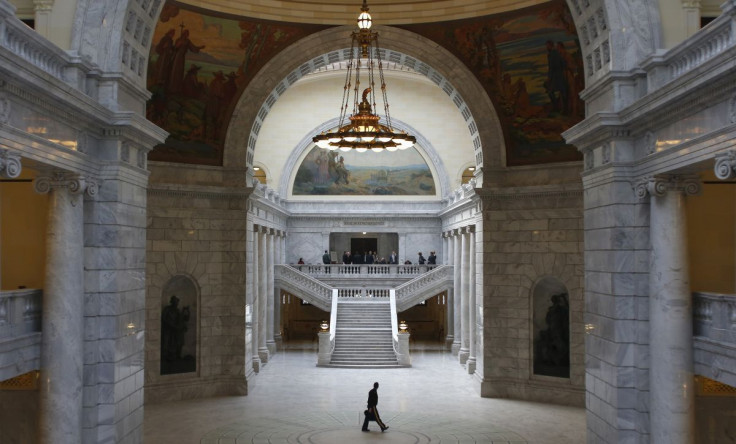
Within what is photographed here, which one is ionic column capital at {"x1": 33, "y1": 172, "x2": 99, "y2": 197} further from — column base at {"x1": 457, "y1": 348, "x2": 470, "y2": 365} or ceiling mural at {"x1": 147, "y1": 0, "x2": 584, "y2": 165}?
column base at {"x1": 457, "y1": 348, "x2": 470, "y2": 365}

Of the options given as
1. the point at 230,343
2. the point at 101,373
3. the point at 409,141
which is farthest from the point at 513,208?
the point at 101,373

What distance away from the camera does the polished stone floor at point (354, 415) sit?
732 inches

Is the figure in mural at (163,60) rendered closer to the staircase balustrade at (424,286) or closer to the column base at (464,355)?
the column base at (464,355)

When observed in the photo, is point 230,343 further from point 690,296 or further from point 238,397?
point 690,296

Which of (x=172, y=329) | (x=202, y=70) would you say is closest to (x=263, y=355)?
(x=172, y=329)

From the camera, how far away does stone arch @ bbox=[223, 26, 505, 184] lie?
2502 cm

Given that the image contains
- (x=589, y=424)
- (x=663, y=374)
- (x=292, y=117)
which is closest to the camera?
(x=663, y=374)

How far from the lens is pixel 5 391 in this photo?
13.7 meters

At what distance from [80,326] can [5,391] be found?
213 centimetres

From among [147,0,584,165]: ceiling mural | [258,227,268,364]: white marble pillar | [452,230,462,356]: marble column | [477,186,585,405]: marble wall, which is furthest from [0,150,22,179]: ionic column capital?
[452,230,462,356]: marble column

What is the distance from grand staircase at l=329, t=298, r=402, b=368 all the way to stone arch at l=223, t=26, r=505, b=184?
10.2 m

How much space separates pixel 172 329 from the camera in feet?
79.2

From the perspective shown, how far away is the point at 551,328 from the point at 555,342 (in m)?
0.45

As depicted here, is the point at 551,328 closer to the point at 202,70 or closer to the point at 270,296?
the point at 202,70
